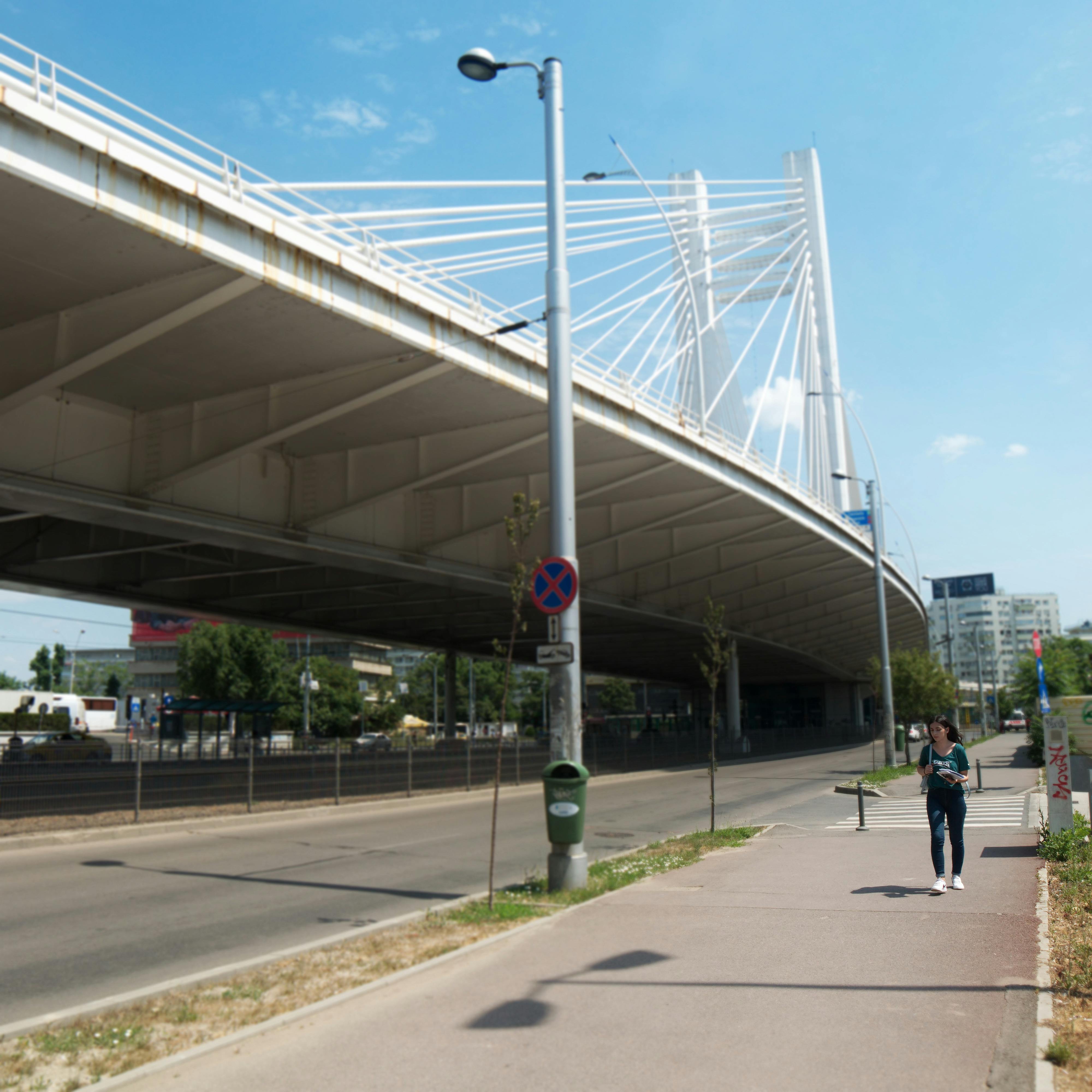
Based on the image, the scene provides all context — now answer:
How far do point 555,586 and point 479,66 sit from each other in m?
6.04

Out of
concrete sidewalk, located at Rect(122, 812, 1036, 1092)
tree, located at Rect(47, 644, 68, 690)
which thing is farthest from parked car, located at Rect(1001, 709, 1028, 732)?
tree, located at Rect(47, 644, 68, 690)

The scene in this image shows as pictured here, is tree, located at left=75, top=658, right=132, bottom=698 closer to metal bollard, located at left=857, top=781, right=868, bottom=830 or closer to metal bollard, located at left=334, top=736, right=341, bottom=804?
metal bollard, located at left=334, top=736, right=341, bottom=804

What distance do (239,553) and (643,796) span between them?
47.2 feet

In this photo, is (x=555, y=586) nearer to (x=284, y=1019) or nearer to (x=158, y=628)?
(x=284, y=1019)

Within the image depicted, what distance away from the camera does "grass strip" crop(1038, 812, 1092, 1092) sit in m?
4.29

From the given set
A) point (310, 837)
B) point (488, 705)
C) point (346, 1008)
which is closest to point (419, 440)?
point (310, 837)

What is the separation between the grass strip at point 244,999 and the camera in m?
4.75

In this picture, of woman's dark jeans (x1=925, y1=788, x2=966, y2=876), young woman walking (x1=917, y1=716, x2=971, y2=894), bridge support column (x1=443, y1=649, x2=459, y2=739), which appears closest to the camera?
young woman walking (x1=917, y1=716, x2=971, y2=894)

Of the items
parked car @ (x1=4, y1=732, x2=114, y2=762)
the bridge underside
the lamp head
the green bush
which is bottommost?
the green bush

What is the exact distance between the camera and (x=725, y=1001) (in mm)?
5344

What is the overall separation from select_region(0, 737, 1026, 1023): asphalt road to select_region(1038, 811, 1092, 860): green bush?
5686 mm

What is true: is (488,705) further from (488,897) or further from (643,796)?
(488,897)

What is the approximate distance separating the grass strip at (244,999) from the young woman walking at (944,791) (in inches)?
119

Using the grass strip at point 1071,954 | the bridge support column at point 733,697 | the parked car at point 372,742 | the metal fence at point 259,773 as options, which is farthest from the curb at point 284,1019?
the bridge support column at point 733,697
